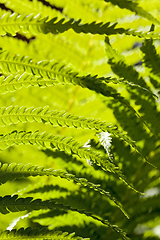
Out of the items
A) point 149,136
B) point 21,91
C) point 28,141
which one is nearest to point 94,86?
point 28,141

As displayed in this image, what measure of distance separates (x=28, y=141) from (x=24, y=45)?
500mm

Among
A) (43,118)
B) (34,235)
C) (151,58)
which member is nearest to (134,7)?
(151,58)

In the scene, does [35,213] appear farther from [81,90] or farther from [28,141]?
[81,90]

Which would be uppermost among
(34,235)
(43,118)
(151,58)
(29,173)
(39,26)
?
(151,58)

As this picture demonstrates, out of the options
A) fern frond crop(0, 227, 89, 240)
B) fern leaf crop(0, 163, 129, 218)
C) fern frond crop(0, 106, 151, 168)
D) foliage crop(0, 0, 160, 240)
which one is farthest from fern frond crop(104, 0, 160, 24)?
fern frond crop(0, 227, 89, 240)

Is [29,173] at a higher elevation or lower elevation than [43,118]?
lower

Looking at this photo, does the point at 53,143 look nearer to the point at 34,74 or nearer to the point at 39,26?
the point at 34,74

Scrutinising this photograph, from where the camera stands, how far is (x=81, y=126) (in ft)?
2.14

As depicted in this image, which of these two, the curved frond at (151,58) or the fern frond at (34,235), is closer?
the fern frond at (34,235)

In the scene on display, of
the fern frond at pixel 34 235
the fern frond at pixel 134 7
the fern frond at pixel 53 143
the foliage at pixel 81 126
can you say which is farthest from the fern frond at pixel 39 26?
the fern frond at pixel 34 235

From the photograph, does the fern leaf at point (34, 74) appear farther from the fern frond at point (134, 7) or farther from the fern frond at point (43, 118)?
the fern frond at point (134, 7)

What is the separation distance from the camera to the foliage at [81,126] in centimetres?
63

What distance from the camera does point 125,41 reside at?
100 cm

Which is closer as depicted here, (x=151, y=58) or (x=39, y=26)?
(x=39, y=26)
